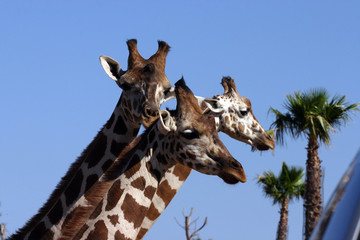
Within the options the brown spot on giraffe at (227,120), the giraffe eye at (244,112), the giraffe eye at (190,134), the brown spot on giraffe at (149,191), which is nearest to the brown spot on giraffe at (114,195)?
the brown spot on giraffe at (149,191)

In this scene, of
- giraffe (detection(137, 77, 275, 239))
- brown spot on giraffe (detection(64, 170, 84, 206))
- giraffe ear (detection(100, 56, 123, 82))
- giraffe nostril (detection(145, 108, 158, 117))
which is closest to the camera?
brown spot on giraffe (detection(64, 170, 84, 206))

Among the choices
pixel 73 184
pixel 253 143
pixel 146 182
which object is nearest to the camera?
pixel 146 182

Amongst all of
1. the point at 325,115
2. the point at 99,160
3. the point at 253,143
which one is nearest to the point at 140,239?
the point at 99,160

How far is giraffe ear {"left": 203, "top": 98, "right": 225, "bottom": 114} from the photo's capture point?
1019 centimetres

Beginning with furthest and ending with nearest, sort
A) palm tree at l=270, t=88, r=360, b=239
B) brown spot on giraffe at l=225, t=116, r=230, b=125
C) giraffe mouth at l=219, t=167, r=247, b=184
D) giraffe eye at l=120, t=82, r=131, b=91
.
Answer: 1. palm tree at l=270, t=88, r=360, b=239
2. brown spot on giraffe at l=225, t=116, r=230, b=125
3. giraffe eye at l=120, t=82, r=131, b=91
4. giraffe mouth at l=219, t=167, r=247, b=184

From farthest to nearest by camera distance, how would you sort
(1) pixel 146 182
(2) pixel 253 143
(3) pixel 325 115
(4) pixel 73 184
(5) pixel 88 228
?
(3) pixel 325 115 < (2) pixel 253 143 < (4) pixel 73 184 < (1) pixel 146 182 < (5) pixel 88 228

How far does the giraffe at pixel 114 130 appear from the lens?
23.8 ft

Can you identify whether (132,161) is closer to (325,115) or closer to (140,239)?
(140,239)

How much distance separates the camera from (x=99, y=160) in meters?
7.94

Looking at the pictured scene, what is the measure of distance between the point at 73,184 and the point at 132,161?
0.93m

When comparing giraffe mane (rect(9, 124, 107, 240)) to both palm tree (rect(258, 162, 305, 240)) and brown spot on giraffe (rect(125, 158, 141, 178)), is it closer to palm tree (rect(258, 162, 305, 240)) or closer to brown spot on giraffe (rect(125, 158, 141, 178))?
brown spot on giraffe (rect(125, 158, 141, 178))

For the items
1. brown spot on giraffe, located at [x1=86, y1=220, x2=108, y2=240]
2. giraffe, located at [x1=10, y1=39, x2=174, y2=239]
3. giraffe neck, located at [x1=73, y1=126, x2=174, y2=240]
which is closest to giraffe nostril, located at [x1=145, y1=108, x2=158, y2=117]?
giraffe, located at [x1=10, y1=39, x2=174, y2=239]

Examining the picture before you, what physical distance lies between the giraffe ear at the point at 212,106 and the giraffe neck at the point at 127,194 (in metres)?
2.94

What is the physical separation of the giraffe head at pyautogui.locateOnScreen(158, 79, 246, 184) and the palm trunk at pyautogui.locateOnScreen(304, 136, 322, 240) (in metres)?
14.1
